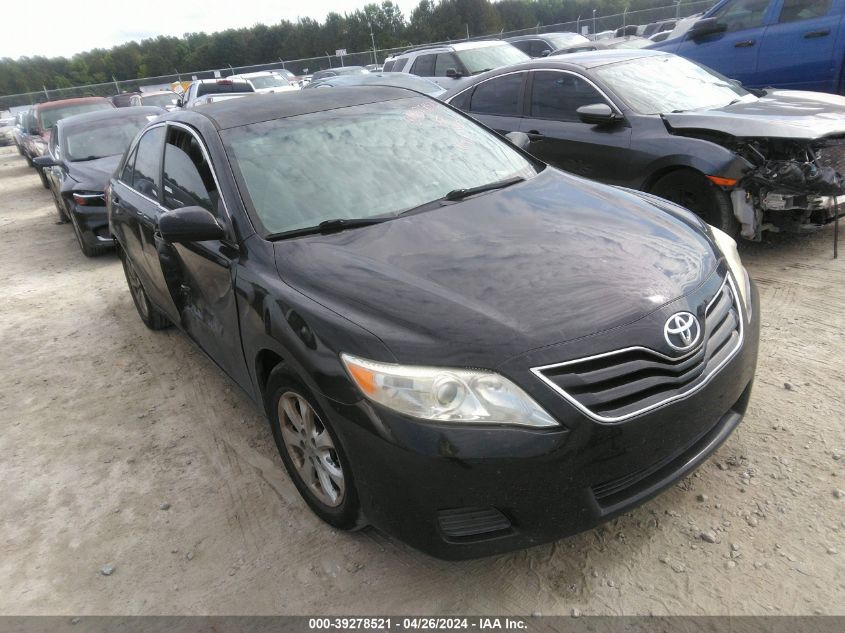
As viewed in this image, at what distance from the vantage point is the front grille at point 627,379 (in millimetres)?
2000

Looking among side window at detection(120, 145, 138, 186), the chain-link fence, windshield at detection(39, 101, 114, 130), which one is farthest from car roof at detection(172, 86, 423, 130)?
the chain-link fence

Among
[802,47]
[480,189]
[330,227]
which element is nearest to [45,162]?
[330,227]

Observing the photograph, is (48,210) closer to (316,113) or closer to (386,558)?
(316,113)

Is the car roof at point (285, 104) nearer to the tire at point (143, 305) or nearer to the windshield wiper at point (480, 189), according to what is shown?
the windshield wiper at point (480, 189)

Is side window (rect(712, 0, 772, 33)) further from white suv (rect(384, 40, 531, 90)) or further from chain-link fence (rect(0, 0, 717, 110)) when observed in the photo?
chain-link fence (rect(0, 0, 717, 110))

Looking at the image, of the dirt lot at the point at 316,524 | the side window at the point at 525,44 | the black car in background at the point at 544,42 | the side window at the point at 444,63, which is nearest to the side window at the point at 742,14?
the dirt lot at the point at 316,524

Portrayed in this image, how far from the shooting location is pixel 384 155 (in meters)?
3.23

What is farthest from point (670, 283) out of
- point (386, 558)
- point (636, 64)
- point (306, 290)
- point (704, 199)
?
point (636, 64)

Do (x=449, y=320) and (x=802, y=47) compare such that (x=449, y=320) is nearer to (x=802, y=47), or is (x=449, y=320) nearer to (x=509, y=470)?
(x=509, y=470)

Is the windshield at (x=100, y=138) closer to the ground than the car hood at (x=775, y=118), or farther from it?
closer to the ground

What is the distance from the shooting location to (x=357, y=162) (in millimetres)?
3146

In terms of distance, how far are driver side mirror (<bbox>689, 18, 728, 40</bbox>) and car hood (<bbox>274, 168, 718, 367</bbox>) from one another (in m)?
5.67

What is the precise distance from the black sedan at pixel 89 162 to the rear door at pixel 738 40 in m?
6.54

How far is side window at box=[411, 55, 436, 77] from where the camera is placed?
12.9 m
